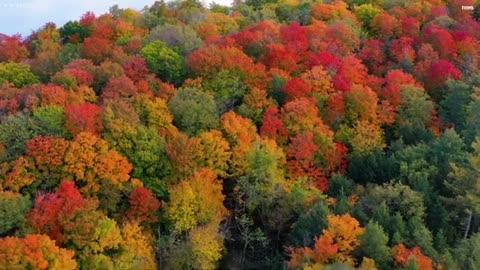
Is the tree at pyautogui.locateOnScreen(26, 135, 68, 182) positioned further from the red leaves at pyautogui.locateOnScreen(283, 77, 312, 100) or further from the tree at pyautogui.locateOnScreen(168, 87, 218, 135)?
the red leaves at pyautogui.locateOnScreen(283, 77, 312, 100)

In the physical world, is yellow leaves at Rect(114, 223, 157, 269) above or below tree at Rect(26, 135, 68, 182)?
below

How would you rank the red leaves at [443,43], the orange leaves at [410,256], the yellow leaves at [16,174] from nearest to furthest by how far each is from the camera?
the orange leaves at [410,256]
the yellow leaves at [16,174]
the red leaves at [443,43]

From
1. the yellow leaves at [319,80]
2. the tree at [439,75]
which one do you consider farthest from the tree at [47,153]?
the tree at [439,75]

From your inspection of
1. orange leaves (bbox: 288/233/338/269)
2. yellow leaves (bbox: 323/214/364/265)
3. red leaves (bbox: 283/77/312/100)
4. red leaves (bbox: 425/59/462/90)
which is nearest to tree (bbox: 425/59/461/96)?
red leaves (bbox: 425/59/462/90)

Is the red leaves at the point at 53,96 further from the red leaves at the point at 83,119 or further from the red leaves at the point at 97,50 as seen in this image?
the red leaves at the point at 97,50

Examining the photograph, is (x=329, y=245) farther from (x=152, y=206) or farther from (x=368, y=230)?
(x=152, y=206)

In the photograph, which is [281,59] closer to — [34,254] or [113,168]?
[113,168]
